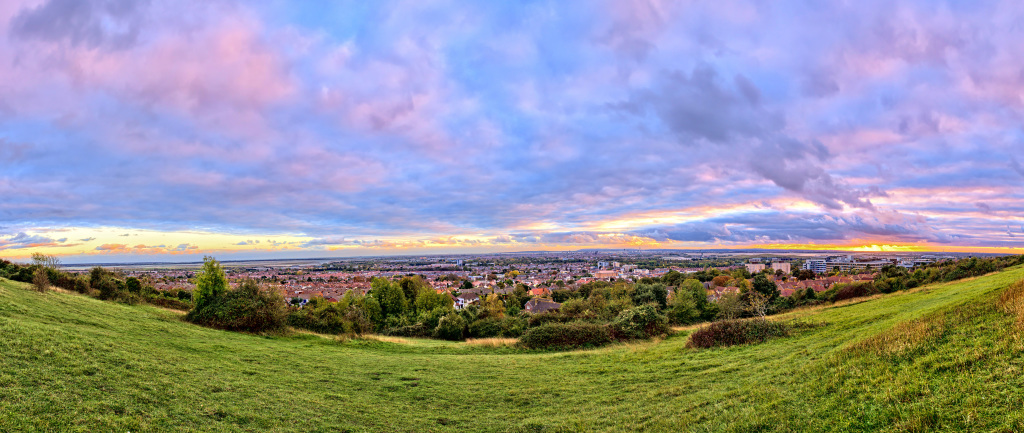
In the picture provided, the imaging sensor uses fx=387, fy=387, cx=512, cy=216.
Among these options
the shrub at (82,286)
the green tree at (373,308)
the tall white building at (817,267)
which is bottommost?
the tall white building at (817,267)

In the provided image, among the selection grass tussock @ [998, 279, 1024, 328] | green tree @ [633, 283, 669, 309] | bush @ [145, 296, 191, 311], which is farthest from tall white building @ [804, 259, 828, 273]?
bush @ [145, 296, 191, 311]

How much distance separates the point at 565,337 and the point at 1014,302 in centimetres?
1622

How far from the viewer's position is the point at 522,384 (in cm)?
1244

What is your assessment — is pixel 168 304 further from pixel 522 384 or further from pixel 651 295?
pixel 651 295

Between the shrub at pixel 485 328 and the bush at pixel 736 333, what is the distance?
1450 cm

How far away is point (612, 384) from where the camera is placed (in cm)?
1183

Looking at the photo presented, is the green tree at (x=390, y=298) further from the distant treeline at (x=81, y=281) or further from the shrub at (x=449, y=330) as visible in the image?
the distant treeline at (x=81, y=281)

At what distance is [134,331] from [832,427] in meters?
19.9

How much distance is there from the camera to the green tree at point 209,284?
22.4 metres

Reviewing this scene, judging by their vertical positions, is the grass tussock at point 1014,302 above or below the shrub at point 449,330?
above

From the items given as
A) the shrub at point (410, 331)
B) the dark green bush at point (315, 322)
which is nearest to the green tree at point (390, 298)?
the shrub at point (410, 331)

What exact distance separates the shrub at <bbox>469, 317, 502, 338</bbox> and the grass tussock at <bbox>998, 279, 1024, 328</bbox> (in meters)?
23.0

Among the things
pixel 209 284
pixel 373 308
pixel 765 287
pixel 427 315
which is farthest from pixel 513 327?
pixel 765 287

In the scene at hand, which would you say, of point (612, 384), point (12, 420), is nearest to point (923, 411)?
point (612, 384)
